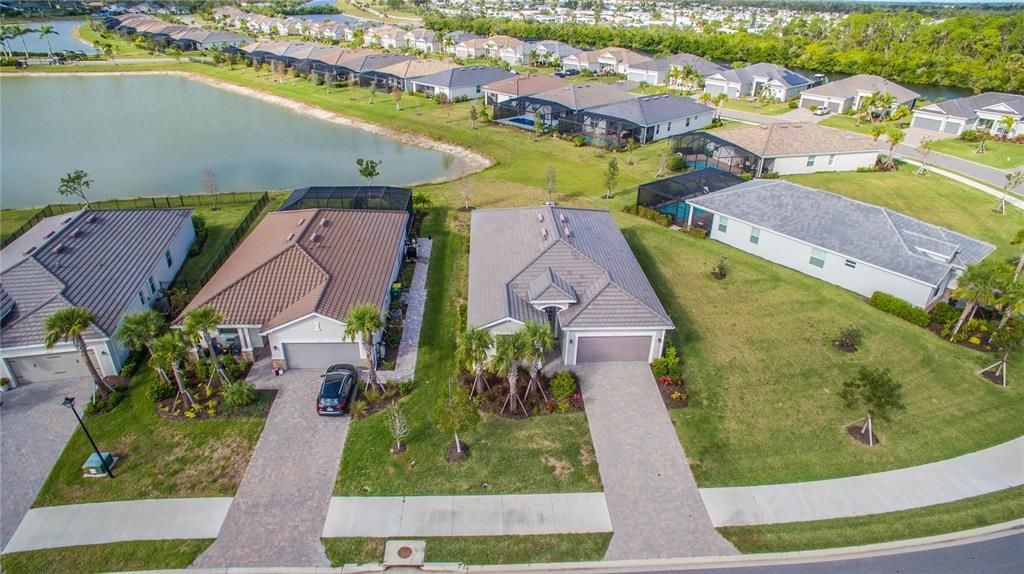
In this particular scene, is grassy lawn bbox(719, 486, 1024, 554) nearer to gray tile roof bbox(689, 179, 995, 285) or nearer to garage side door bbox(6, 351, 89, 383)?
gray tile roof bbox(689, 179, 995, 285)

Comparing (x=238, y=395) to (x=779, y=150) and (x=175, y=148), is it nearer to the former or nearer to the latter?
(x=779, y=150)

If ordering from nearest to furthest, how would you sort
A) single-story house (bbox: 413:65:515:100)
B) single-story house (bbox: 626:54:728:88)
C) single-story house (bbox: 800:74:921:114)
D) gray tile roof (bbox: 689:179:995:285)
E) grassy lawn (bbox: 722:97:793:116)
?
1. gray tile roof (bbox: 689:179:995:285)
2. single-story house (bbox: 800:74:921:114)
3. grassy lawn (bbox: 722:97:793:116)
4. single-story house (bbox: 413:65:515:100)
5. single-story house (bbox: 626:54:728:88)

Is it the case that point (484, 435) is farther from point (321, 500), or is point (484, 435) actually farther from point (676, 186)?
point (676, 186)

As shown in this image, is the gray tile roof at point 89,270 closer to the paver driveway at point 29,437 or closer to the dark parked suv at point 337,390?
the paver driveway at point 29,437

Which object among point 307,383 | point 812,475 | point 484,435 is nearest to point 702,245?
point 812,475

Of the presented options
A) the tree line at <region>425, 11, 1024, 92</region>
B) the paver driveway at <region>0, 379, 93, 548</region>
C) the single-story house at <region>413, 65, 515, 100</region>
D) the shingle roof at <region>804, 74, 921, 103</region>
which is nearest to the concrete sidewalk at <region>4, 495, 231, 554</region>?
the paver driveway at <region>0, 379, 93, 548</region>

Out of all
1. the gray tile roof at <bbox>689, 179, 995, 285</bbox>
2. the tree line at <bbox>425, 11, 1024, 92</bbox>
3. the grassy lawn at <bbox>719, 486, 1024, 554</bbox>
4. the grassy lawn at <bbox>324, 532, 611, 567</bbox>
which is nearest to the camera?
the grassy lawn at <bbox>324, 532, 611, 567</bbox>
